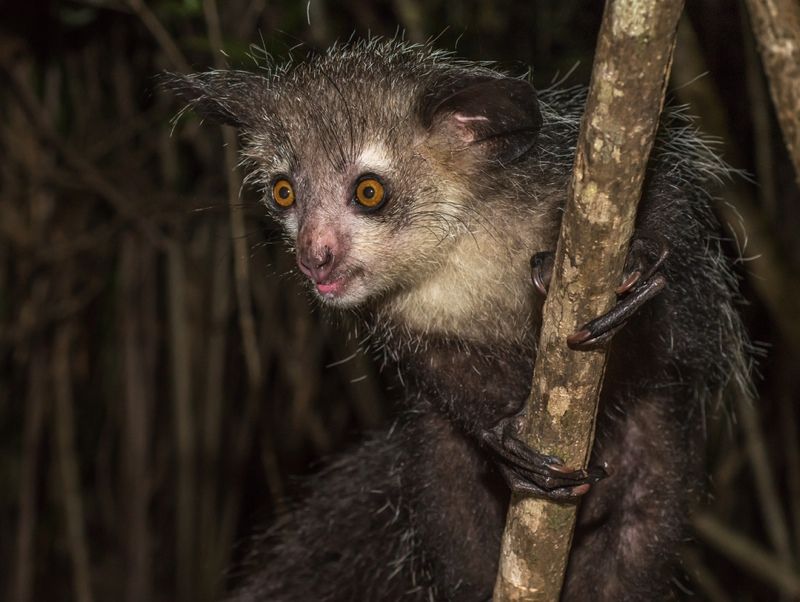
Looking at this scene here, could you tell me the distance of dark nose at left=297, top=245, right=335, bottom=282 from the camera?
2830 mm

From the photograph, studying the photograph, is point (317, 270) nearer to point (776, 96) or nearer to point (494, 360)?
point (494, 360)

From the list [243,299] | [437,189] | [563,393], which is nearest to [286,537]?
[243,299]

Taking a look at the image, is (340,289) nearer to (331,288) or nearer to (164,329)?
(331,288)

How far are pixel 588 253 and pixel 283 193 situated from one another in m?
1.18

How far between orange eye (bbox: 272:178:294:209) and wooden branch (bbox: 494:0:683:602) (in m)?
1.02

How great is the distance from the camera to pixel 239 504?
18.5 ft

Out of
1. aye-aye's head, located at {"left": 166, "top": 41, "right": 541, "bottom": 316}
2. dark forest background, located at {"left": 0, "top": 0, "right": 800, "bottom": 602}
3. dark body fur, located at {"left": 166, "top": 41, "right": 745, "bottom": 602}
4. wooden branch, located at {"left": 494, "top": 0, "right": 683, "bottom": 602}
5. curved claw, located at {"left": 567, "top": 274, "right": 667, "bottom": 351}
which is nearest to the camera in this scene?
wooden branch, located at {"left": 494, "top": 0, "right": 683, "bottom": 602}

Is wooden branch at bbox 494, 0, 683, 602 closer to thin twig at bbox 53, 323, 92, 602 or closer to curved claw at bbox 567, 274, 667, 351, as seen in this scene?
curved claw at bbox 567, 274, 667, 351

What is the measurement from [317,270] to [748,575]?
12.8 ft

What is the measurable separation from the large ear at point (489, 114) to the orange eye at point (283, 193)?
1.40ft

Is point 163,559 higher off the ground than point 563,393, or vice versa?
point 563,393

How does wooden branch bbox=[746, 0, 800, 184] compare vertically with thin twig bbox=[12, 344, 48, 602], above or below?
above

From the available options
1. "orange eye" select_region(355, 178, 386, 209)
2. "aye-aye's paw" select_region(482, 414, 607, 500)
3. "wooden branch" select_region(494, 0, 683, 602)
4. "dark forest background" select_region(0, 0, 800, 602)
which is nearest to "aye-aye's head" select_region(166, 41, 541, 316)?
"orange eye" select_region(355, 178, 386, 209)

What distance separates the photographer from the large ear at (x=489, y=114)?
9.04 ft
